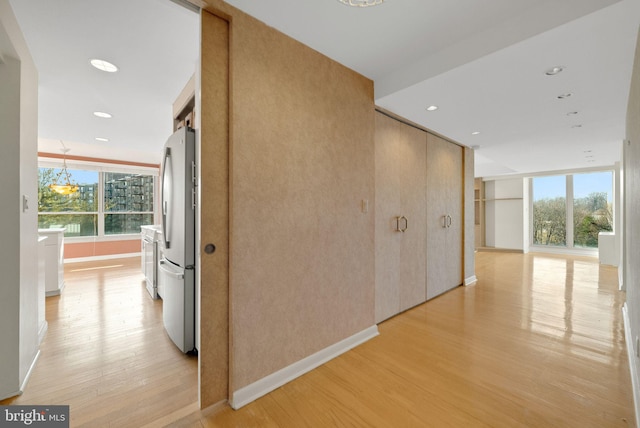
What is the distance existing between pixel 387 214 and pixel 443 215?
1.48 m

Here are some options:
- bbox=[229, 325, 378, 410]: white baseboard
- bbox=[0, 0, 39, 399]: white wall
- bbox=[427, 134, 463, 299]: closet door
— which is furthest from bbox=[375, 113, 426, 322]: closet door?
bbox=[0, 0, 39, 399]: white wall

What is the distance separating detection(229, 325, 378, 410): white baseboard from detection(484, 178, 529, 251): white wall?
802 centimetres

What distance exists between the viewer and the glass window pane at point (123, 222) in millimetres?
6797

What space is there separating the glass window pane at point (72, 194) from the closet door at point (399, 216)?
7363 millimetres

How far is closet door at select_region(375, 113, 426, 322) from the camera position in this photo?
116 inches

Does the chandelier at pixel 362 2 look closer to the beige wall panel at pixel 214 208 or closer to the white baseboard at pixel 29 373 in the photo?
the beige wall panel at pixel 214 208

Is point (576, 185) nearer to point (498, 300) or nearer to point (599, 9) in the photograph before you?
A: point (498, 300)

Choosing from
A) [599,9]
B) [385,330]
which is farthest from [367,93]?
[385,330]

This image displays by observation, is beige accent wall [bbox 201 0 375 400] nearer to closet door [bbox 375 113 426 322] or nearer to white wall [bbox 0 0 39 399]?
closet door [bbox 375 113 426 322]

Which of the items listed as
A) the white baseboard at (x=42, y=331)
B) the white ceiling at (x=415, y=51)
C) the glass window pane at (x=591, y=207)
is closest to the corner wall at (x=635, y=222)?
the white ceiling at (x=415, y=51)

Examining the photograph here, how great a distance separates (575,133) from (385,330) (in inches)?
156

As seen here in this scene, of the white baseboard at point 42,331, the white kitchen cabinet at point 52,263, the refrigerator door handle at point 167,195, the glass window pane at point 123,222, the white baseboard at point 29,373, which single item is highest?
the refrigerator door handle at point 167,195

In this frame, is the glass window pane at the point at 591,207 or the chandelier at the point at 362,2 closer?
the chandelier at the point at 362,2

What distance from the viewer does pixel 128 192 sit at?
7.16 m
